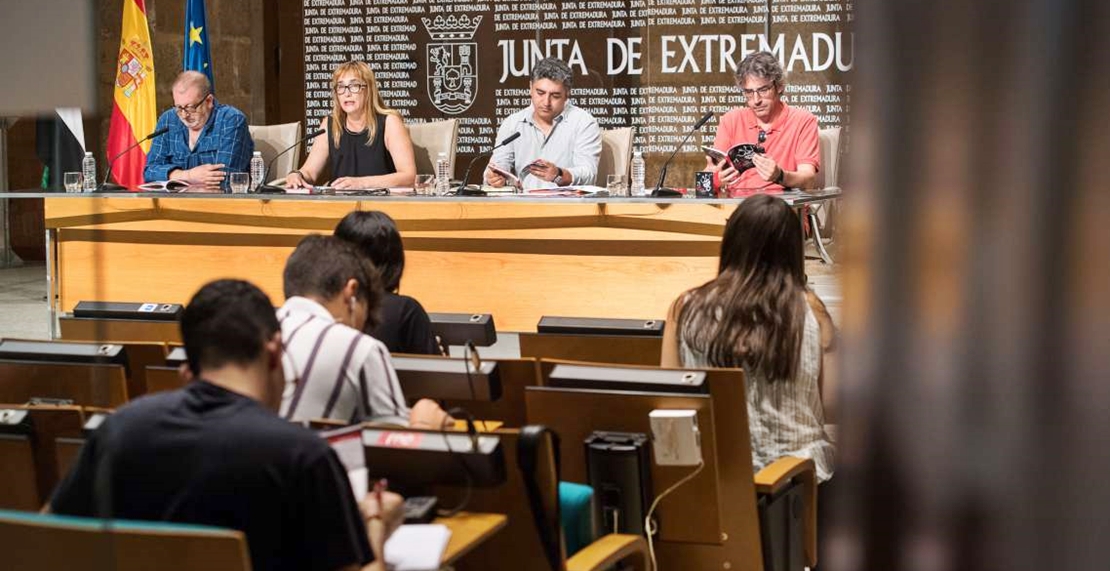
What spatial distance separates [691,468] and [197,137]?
474cm

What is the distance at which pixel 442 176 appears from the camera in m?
6.04

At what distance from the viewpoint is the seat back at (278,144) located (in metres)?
7.02

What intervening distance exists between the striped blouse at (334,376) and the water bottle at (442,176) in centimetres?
337

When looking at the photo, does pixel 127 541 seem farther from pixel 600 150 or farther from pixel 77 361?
pixel 600 150

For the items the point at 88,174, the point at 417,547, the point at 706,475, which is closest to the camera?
the point at 417,547

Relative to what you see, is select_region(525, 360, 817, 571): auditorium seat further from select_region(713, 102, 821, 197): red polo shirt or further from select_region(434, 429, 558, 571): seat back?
select_region(713, 102, 821, 197): red polo shirt

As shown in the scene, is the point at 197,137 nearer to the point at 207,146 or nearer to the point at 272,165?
the point at 207,146

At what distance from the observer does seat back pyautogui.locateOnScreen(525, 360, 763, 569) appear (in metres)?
2.54

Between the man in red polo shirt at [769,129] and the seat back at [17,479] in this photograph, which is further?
the man in red polo shirt at [769,129]

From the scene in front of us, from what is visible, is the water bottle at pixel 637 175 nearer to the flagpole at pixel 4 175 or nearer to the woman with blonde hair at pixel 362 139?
the woman with blonde hair at pixel 362 139

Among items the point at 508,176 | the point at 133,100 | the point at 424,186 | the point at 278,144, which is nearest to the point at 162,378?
the point at 424,186

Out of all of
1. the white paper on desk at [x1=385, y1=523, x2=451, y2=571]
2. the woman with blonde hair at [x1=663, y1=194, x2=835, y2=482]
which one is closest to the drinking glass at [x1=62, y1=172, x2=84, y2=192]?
the white paper on desk at [x1=385, y1=523, x2=451, y2=571]

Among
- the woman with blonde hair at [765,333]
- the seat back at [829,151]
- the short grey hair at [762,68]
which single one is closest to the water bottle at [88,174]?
the woman with blonde hair at [765,333]

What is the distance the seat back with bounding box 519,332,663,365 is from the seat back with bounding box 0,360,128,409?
205cm
